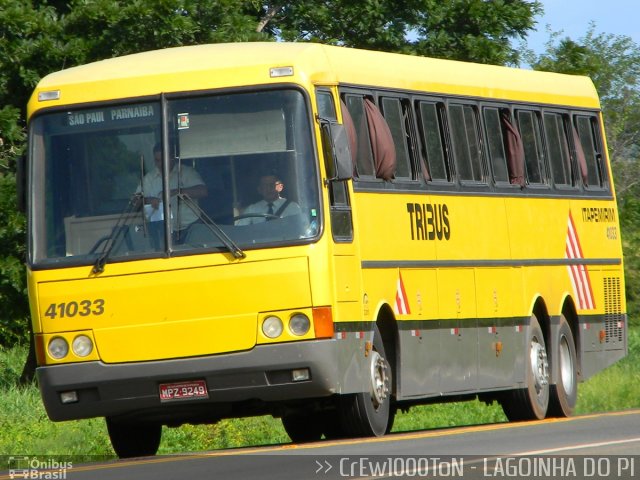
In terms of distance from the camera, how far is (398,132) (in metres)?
16.7

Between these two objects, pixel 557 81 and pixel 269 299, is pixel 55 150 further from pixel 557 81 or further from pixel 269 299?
pixel 557 81

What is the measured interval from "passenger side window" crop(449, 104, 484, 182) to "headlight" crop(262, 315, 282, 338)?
169 inches

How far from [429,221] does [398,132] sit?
2.84ft

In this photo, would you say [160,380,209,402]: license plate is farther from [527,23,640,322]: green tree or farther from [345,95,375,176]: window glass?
[527,23,640,322]: green tree

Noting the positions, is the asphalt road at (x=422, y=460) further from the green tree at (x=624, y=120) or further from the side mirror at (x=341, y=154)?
the green tree at (x=624, y=120)

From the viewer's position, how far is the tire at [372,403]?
14938 millimetres

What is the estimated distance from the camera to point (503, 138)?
19.1 meters

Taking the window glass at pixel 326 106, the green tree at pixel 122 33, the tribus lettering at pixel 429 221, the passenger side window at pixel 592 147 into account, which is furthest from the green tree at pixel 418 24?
the window glass at pixel 326 106

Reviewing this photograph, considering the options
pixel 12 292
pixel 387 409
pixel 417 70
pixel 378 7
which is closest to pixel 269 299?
pixel 387 409

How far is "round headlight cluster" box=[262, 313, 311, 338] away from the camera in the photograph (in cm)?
1401

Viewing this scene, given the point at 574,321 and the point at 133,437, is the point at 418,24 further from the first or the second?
the point at 133,437

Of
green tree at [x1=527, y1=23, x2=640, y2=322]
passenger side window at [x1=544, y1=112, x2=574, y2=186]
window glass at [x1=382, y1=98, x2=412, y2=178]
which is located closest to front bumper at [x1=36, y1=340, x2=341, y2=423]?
window glass at [x1=382, y1=98, x2=412, y2=178]

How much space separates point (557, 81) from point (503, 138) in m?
1.96

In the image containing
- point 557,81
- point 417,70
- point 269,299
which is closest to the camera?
point 269,299
